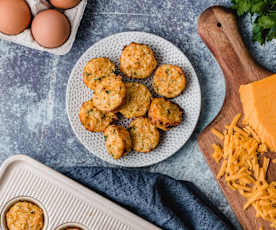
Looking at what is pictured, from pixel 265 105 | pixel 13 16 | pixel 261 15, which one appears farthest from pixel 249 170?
pixel 13 16

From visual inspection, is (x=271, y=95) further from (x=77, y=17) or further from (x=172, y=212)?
(x=77, y=17)

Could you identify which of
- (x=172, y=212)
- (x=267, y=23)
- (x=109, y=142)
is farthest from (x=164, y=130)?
(x=267, y=23)

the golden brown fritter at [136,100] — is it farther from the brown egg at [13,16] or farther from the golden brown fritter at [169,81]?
the brown egg at [13,16]

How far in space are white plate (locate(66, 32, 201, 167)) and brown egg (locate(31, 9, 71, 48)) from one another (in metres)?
0.21

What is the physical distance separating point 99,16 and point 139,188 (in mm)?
1136

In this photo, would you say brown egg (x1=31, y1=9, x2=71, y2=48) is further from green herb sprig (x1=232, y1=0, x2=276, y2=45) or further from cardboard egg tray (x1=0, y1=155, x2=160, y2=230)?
green herb sprig (x1=232, y1=0, x2=276, y2=45)

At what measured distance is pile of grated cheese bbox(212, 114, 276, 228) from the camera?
210 cm

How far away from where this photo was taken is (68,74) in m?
2.38

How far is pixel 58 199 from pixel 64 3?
45.3 inches

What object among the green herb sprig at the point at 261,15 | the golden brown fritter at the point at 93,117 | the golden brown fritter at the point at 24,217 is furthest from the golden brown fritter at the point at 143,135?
the green herb sprig at the point at 261,15

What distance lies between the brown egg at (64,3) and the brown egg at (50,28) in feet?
0.14

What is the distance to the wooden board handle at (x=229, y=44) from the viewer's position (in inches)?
86.3

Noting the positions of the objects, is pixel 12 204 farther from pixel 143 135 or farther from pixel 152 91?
pixel 152 91

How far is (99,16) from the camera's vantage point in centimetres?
236
